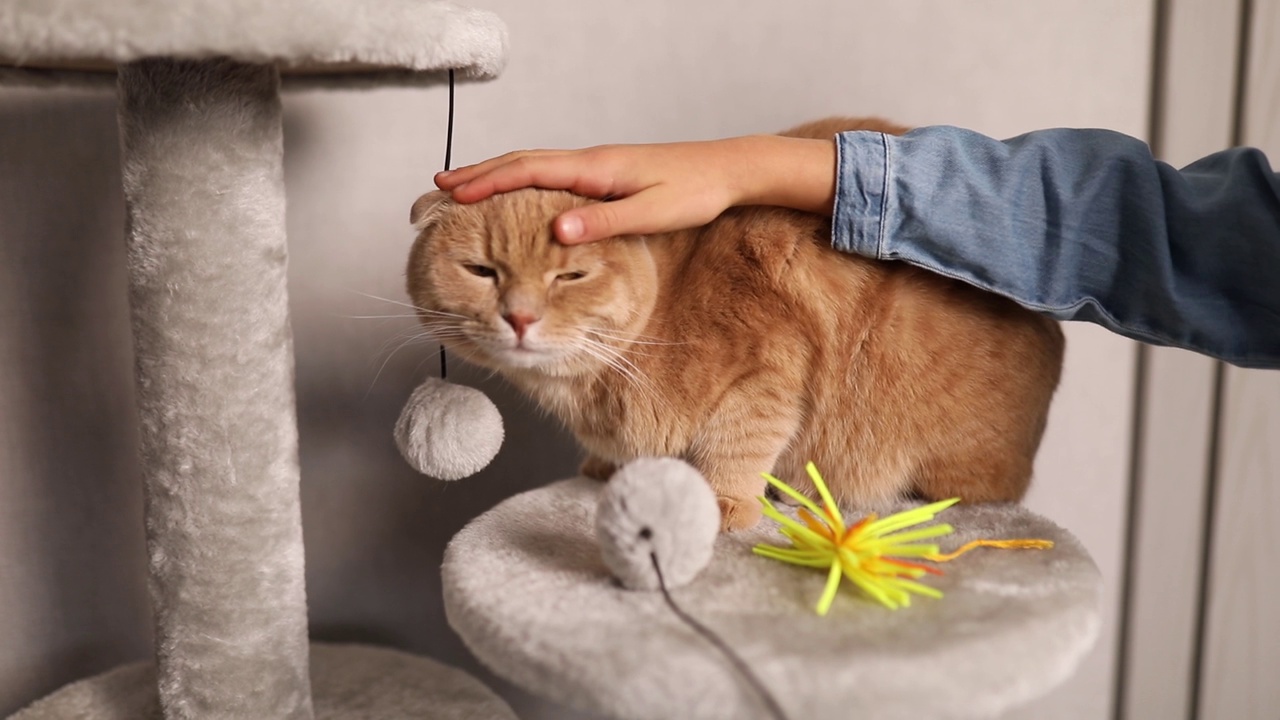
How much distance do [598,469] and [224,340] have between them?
1.88 feet

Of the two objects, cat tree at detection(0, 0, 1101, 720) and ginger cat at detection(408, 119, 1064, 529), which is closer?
cat tree at detection(0, 0, 1101, 720)

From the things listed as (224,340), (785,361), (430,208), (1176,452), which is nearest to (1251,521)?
(1176,452)

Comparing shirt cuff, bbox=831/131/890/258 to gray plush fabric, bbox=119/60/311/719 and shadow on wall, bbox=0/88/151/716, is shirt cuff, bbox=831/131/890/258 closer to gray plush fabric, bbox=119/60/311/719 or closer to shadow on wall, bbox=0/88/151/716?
gray plush fabric, bbox=119/60/311/719

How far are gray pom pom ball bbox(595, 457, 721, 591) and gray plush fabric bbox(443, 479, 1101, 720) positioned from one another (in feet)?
0.12

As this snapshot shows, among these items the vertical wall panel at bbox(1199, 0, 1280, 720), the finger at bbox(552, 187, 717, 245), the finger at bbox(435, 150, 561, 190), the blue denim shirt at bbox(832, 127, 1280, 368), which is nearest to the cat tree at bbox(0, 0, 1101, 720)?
the finger at bbox(435, 150, 561, 190)

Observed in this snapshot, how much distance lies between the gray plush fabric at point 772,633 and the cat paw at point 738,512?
47mm

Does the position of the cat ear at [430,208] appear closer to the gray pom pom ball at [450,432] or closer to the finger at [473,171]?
the finger at [473,171]

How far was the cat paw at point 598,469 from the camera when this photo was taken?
133cm

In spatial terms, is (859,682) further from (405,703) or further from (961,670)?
(405,703)

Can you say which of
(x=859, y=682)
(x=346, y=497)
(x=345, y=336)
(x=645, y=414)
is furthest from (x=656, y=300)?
(x=346, y=497)

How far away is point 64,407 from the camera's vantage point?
4.89 ft

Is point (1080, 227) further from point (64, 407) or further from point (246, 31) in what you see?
point (64, 407)

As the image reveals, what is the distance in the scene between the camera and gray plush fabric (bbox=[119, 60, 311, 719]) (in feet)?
3.23

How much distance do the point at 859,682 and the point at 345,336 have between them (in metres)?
1.17
